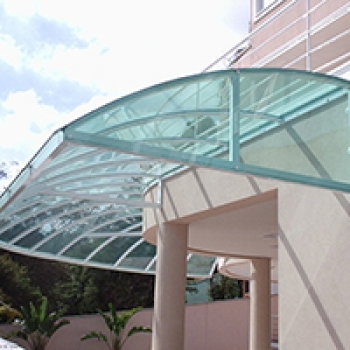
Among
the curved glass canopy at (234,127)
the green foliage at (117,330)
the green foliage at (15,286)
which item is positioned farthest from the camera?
the green foliage at (15,286)

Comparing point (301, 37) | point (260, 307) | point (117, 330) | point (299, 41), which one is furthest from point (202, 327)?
point (299, 41)

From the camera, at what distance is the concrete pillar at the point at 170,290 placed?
12203mm

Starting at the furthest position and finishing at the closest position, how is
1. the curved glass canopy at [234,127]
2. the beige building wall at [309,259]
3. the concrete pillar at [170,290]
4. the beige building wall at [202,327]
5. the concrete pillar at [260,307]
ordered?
the beige building wall at [202,327]
the concrete pillar at [260,307]
the concrete pillar at [170,290]
the beige building wall at [309,259]
the curved glass canopy at [234,127]

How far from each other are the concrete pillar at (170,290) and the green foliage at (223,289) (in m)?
25.6

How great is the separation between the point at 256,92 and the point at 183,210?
Result: 552 centimetres

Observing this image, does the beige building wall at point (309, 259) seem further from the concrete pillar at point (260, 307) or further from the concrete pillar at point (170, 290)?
the concrete pillar at point (260, 307)

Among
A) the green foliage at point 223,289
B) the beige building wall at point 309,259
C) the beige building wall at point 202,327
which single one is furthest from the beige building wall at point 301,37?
the green foliage at point 223,289

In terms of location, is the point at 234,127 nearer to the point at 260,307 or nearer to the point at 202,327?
the point at 260,307

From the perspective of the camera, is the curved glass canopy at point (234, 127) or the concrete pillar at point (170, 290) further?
the concrete pillar at point (170, 290)

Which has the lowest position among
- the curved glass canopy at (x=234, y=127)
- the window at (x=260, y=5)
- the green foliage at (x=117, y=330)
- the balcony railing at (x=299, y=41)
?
the green foliage at (x=117, y=330)

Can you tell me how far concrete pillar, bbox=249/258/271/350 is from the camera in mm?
19875

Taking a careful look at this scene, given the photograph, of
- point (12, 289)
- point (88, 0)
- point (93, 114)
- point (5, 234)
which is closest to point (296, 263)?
point (93, 114)

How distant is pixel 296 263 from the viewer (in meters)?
8.37

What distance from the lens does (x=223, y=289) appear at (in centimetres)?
3769
